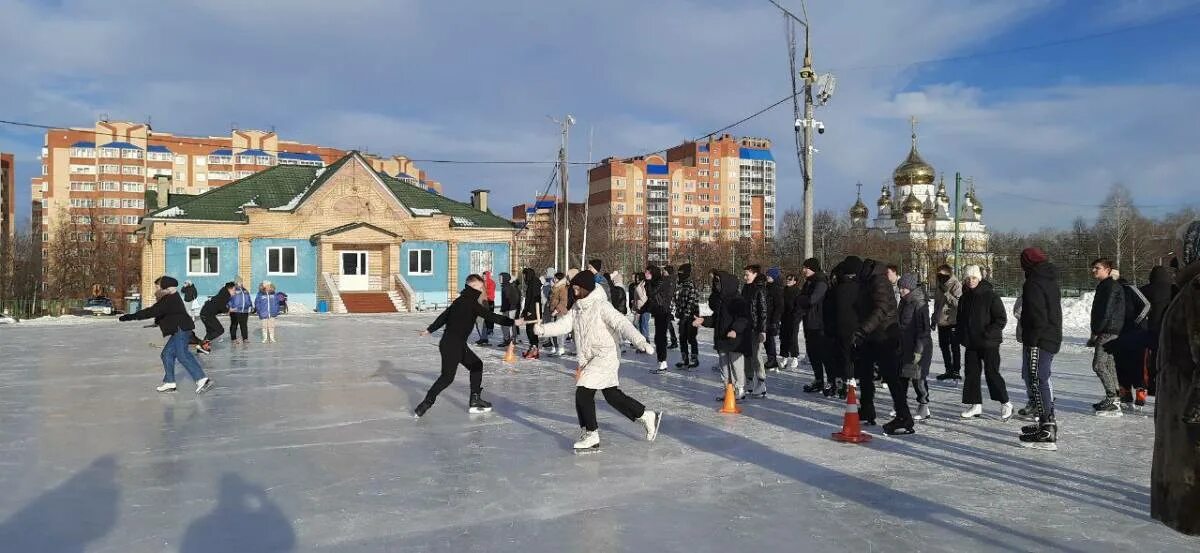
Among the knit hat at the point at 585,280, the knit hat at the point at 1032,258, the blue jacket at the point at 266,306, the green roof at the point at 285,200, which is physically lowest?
the blue jacket at the point at 266,306

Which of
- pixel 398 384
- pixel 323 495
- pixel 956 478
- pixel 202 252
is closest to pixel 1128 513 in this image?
pixel 956 478

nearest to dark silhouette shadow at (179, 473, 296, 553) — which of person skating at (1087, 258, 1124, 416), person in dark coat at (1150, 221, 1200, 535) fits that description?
person in dark coat at (1150, 221, 1200, 535)

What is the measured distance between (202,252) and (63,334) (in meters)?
15.6

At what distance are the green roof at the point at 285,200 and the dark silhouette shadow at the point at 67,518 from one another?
1368 inches

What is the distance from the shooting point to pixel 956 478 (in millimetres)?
6355

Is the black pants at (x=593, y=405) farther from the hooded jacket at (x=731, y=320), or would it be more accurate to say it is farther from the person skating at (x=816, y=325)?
the person skating at (x=816, y=325)

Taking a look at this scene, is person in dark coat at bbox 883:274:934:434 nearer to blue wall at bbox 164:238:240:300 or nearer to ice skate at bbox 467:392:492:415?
ice skate at bbox 467:392:492:415

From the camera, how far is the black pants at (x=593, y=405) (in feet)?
24.3

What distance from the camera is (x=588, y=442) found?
7.40 m

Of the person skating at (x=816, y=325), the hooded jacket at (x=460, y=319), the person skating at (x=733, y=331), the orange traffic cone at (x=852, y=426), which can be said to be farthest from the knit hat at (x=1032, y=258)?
the hooded jacket at (x=460, y=319)

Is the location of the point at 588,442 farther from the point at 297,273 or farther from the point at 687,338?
the point at 297,273

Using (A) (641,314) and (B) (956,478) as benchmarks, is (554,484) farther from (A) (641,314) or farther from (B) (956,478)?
(A) (641,314)

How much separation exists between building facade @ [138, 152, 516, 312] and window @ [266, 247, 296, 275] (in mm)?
49

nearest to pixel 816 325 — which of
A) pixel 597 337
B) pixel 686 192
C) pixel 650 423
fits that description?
pixel 650 423
